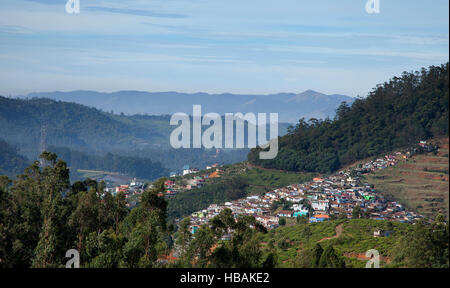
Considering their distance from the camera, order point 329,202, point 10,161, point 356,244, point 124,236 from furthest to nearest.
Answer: point 10,161, point 329,202, point 356,244, point 124,236

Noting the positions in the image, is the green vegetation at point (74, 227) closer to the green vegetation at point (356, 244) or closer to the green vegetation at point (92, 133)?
the green vegetation at point (356, 244)

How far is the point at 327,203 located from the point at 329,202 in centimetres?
26

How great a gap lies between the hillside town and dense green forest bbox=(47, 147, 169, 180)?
5146 cm

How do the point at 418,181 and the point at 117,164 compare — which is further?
the point at 117,164

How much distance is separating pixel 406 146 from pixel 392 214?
8865 millimetres

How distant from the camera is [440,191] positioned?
21688 millimetres

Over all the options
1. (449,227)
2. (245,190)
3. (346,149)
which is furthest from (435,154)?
(449,227)

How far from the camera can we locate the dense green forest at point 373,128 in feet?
95.6

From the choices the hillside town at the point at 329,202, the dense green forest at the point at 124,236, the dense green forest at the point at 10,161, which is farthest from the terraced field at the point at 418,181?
the dense green forest at the point at 10,161

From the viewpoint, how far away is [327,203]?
2394 centimetres

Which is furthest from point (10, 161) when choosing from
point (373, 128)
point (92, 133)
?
point (92, 133)

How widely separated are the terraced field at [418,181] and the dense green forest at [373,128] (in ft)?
8.22

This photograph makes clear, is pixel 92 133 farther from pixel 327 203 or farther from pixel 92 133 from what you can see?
pixel 327 203
